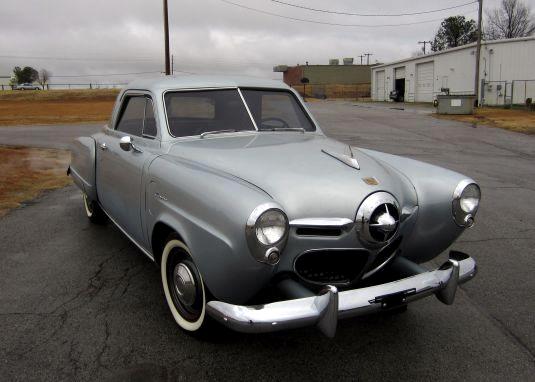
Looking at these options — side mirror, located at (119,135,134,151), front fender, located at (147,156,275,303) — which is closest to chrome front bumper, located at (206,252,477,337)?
front fender, located at (147,156,275,303)

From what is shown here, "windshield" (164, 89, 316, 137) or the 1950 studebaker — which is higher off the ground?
"windshield" (164, 89, 316, 137)

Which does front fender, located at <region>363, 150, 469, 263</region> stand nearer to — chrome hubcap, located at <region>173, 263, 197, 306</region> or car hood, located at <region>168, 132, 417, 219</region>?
car hood, located at <region>168, 132, 417, 219</region>

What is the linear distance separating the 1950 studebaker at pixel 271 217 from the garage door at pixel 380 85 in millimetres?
49875

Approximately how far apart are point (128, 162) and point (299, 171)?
1.59 m

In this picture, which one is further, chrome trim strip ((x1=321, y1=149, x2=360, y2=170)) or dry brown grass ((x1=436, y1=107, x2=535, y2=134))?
Result: dry brown grass ((x1=436, y1=107, x2=535, y2=134))

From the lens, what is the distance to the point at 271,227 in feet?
7.70

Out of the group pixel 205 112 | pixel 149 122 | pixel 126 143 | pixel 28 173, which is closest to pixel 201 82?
pixel 205 112

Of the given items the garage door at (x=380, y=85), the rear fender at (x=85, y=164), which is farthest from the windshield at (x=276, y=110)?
the garage door at (x=380, y=85)

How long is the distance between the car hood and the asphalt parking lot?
0.88 meters

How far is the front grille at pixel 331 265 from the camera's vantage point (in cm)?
254

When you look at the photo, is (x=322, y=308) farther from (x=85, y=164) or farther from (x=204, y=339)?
(x=85, y=164)

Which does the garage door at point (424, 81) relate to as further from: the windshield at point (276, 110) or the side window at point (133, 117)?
the side window at point (133, 117)

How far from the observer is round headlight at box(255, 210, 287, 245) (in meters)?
2.32

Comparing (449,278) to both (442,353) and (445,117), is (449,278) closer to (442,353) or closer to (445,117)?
(442,353)
